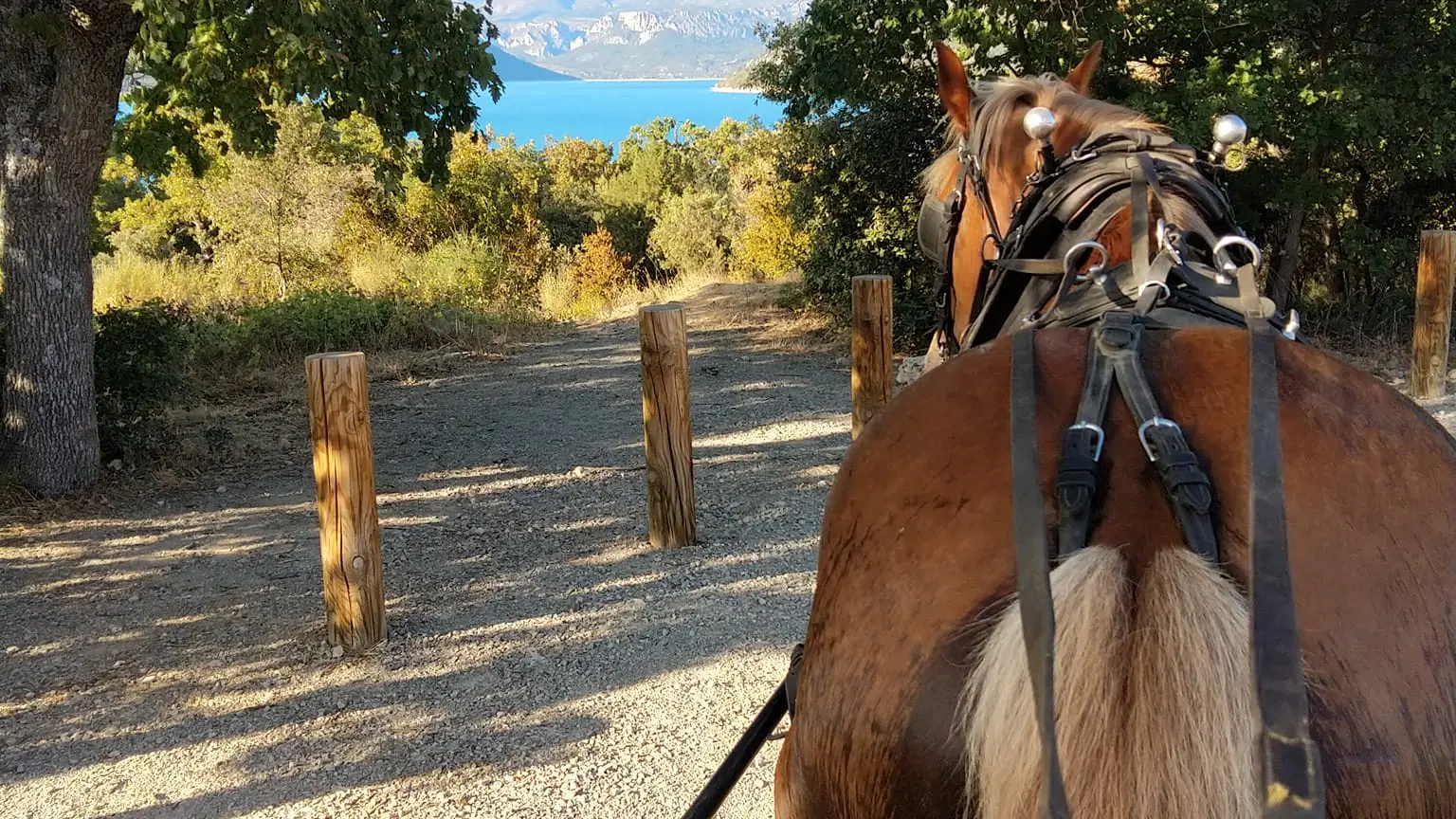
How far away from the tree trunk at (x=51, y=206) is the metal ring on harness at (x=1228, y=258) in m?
6.21

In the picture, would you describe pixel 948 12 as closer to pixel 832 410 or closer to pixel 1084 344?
pixel 832 410

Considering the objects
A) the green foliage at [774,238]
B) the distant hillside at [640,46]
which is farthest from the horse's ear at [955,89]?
the distant hillside at [640,46]

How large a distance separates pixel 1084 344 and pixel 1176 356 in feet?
0.39

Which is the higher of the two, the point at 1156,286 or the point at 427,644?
the point at 1156,286

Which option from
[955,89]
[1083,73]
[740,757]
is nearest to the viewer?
[740,757]

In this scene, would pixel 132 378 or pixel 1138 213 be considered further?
pixel 132 378

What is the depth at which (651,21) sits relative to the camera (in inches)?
7470

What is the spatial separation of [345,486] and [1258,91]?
24.9 feet

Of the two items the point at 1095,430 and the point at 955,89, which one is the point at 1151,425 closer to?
the point at 1095,430

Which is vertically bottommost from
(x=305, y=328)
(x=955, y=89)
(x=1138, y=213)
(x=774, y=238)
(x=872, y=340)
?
(x=872, y=340)

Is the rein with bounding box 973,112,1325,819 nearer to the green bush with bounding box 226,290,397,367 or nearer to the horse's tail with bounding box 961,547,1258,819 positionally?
the horse's tail with bounding box 961,547,1258,819

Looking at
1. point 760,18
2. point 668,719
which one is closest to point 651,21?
point 760,18

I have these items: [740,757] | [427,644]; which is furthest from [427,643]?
[740,757]

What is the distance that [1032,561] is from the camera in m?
1.07
